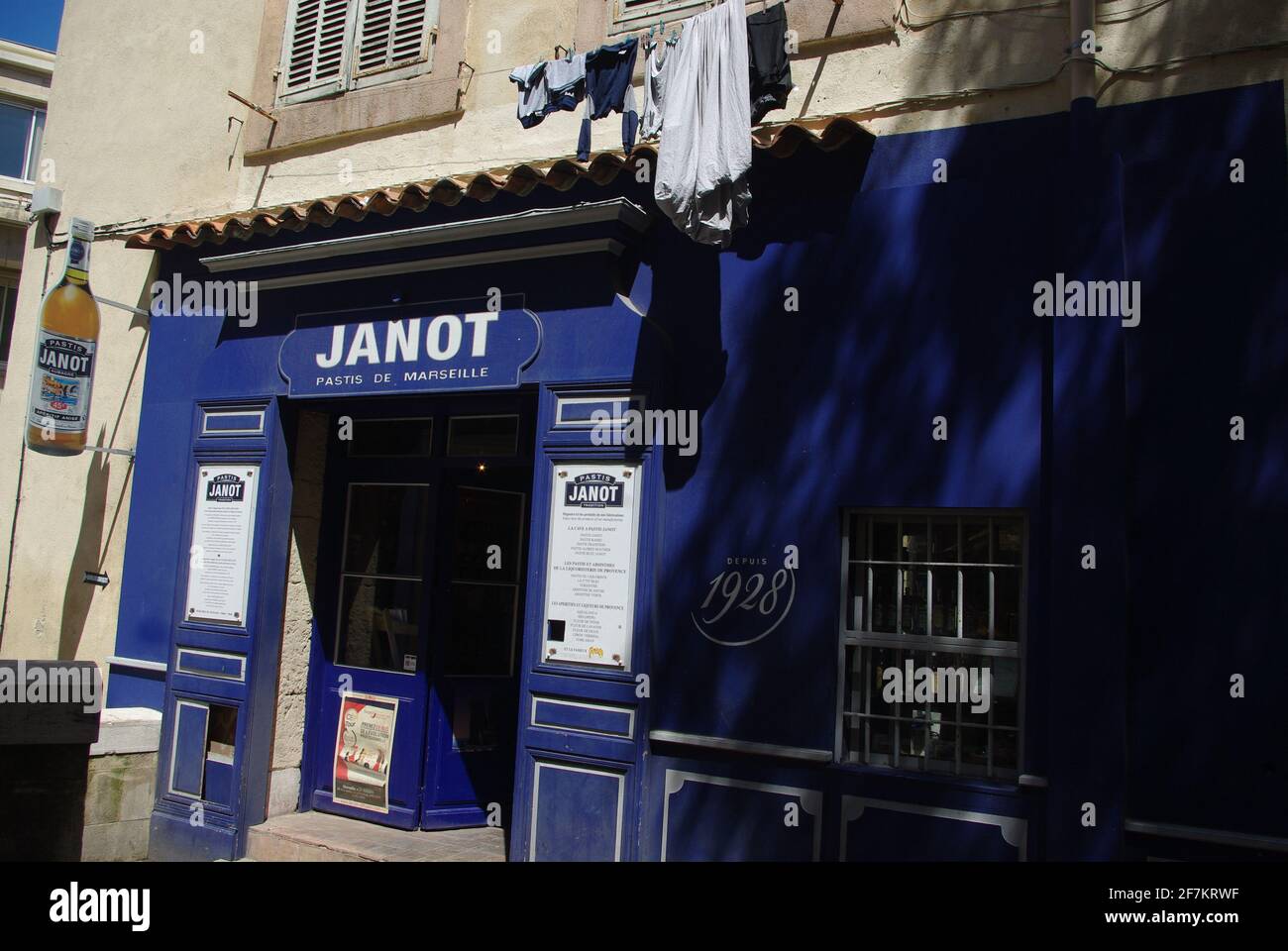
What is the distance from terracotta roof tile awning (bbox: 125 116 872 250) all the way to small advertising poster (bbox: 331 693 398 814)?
11.5 ft

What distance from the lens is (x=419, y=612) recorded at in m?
7.89

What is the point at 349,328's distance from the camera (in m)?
7.60

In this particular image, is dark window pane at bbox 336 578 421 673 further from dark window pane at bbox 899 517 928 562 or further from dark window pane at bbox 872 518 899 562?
dark window pane at bbox 899 517 928 562

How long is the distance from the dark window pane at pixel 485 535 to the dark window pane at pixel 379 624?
1.38 feet

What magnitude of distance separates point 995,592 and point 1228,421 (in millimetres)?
1345

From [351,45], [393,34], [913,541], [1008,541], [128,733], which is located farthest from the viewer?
[351,45]

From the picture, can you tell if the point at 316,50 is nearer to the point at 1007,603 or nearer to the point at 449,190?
the point at 449,190

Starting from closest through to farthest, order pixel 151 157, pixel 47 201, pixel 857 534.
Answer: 1. pixel 857 534
2. pixel 151 157
3. pixel 47 201

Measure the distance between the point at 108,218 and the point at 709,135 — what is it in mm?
6125

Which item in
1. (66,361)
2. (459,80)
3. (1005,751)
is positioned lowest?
(1005,751)

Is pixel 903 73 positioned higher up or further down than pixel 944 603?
higher up

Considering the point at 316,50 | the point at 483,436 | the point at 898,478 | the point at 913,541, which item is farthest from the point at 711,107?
the point at 316,50
